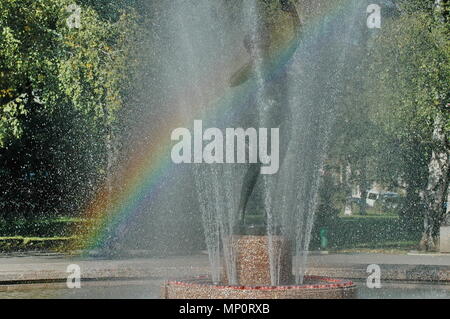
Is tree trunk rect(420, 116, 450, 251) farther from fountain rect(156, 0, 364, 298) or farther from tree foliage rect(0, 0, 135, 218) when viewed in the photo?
tree foliage rect(0, 0, 135, 218)

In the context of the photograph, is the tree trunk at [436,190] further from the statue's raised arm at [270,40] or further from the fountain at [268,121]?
the statue's raised arm at [270,40]

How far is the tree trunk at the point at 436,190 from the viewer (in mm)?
29661

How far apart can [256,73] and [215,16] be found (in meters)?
15.3

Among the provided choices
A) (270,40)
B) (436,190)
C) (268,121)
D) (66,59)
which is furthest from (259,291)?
(436,190)

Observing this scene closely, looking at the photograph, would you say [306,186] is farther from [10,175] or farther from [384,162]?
[10,175]

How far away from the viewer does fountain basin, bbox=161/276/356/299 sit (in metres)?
11.0

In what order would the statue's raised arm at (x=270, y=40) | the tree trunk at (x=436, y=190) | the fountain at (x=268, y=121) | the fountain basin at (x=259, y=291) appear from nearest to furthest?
the fountain basin at (x=259, y=291), the fountain at (x=268, y=121), the statue's raised arm at (x=270, y=40), the tree trunk at (x=436, y=190)

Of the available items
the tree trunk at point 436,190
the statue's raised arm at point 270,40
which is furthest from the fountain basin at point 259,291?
the tree trunk at point 436,190

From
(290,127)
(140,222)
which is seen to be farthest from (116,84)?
(290,127)

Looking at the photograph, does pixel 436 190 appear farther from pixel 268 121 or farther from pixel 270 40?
pixel 270 40

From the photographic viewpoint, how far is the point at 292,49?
12.5 metres

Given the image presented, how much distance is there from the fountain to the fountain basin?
1cm

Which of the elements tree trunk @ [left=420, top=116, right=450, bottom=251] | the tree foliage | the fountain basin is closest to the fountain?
the fountain basin

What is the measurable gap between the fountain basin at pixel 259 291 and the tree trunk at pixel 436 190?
61.6 ft
